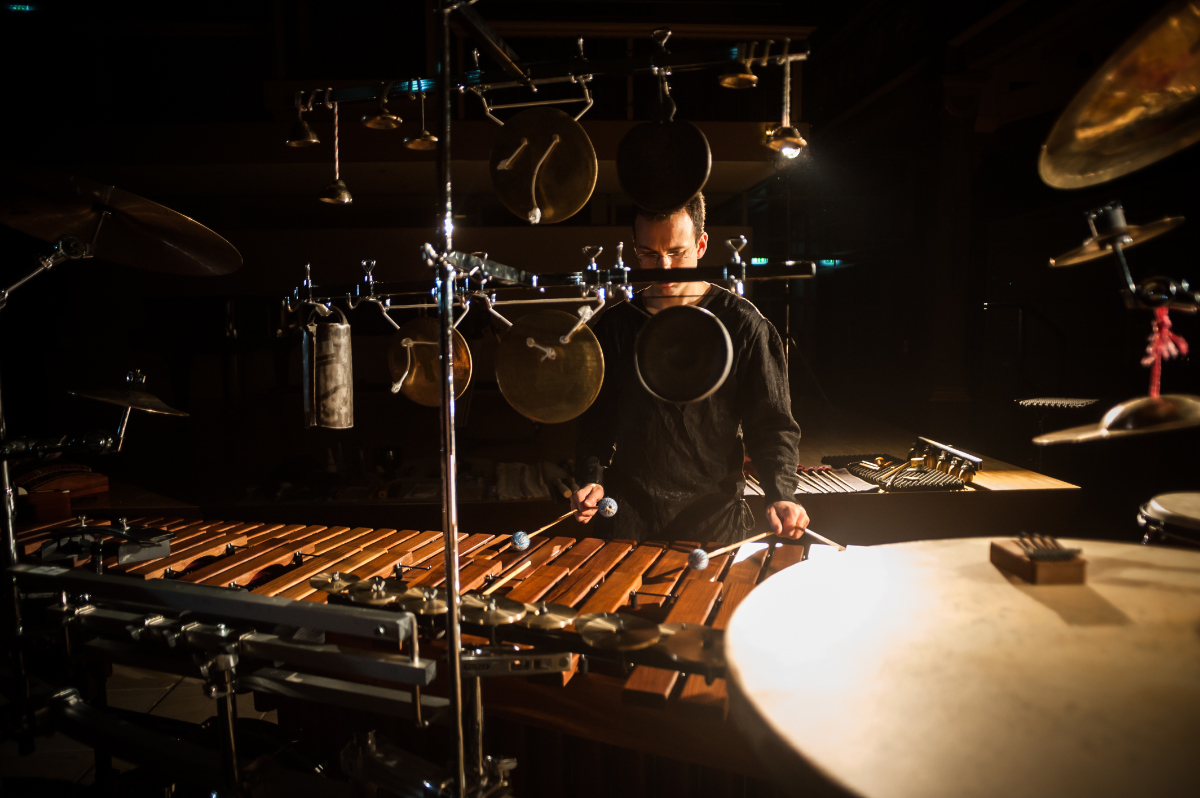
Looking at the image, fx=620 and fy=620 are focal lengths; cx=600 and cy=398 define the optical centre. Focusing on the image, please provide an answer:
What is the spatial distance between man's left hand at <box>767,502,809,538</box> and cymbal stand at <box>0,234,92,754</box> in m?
2.13

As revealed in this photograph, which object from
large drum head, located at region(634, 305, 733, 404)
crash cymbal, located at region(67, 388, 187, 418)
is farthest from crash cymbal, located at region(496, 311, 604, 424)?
crash cymbal, located at region(67, 388, 187, 418)

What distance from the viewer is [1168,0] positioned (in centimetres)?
85

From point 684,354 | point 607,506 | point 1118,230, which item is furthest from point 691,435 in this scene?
point 1118,230

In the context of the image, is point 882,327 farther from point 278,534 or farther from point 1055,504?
point 278,534

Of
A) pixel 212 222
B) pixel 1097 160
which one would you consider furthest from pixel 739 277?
pixel 212 222

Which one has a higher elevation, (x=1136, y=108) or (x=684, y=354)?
(x=1136, y=108)

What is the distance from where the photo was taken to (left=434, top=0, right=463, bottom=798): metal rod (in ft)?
3.64

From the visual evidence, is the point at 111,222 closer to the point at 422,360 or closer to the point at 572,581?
the point at 422,360

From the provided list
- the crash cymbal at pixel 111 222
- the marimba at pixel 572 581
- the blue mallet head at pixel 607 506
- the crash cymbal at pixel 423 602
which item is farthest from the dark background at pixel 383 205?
the crash cymbal at pixel 423 602

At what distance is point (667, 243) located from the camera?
202cm

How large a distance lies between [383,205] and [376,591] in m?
6.84

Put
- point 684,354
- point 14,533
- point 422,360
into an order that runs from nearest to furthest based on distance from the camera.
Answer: point 684,354
point 14,533
point 422,360

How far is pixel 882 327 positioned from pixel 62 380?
10903 mm

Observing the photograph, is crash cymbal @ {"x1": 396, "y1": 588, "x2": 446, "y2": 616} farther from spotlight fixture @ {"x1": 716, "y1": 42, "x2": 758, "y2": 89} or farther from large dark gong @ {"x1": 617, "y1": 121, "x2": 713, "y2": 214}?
spotlight fixture @ {"x1": 716, "y1": 42, "x2": 758, "y2": 89}
